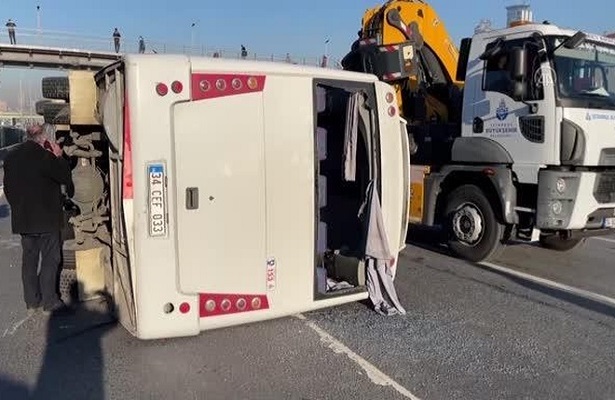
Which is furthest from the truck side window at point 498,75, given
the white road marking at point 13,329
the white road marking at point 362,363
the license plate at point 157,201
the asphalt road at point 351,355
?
the white road marking at point 13,329

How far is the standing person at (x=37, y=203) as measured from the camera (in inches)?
207

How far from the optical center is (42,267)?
5402mm

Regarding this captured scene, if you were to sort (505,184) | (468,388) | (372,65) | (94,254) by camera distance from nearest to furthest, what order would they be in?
(468,388) < (94,254) < (505,184) < (372,65)

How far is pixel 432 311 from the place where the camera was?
561 centimetres

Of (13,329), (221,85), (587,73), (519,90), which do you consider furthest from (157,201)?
(587,73)

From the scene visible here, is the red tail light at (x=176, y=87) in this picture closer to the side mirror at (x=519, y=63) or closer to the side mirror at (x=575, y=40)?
the side mirror at (x=519, y=63)

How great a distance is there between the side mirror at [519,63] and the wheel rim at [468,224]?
1.82 metres

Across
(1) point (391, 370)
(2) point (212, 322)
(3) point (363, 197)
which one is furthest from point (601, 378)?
(2) point (212, 322)

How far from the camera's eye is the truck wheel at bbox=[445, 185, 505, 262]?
24.4 feet

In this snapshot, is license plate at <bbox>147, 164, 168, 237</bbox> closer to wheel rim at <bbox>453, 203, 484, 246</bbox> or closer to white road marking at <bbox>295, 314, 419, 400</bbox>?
white road marking at <bbox>295, 314, 419, 400</bbox>

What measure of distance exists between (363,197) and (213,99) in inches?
75.9

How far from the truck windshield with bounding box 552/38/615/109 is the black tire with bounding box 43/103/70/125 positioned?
540cm

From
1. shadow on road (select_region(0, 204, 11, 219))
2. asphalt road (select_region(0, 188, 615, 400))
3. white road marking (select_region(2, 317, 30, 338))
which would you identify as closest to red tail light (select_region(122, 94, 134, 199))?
asphalt road (select_region(0, 188, 615, 400))

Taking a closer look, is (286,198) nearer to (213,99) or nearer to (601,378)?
(213,99)
